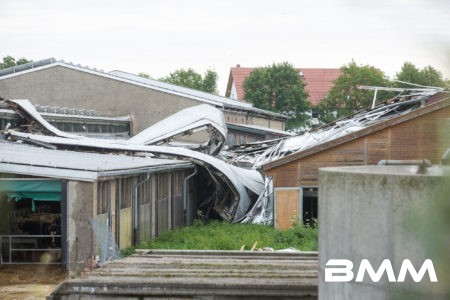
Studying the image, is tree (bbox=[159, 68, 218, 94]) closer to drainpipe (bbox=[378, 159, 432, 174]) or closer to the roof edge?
the roof edge

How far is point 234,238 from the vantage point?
2056 centimetres

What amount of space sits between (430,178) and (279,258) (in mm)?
5924

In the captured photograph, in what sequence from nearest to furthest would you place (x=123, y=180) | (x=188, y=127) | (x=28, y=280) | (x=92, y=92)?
(x=28, y=280) → (x=123, y=180) → (x=188, y=127) → (x=92, y=92)

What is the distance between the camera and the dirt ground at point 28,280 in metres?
15.0

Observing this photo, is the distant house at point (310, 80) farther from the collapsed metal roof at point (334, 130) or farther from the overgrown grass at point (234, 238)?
the overgrown grass at point (234, 238)

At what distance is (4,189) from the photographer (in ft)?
54.8

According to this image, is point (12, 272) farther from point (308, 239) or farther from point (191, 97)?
point (191, 97)

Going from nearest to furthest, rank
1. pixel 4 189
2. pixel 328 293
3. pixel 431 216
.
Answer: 1. pixel 431 216
2. pixel 328 293
3. pixel 4 189

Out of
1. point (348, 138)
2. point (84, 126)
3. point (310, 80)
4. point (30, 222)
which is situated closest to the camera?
point (30, 222)

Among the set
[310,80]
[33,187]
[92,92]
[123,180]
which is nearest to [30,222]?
[33,187]

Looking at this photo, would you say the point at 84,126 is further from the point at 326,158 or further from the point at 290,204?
the point at 326,158

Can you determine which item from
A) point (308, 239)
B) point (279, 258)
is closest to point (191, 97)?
point (308, 239)

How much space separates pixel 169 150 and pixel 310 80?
51.5 m

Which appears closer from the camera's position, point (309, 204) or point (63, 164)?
point (63, 164)
